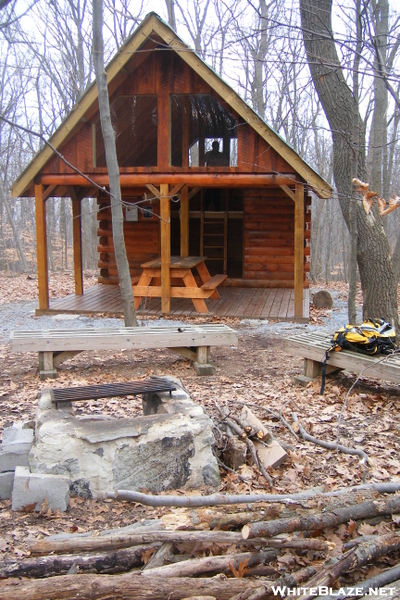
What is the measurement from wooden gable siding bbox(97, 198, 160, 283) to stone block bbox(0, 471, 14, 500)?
11.8 m

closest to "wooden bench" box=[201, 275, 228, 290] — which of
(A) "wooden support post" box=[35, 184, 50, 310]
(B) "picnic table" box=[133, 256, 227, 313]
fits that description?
(B) "picnic table" box=[133, 256, 227, 313]

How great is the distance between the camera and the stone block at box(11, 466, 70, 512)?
3.72 m

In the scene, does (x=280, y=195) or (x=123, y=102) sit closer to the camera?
(x=123, y=102)

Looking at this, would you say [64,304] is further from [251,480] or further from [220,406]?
[251,480]

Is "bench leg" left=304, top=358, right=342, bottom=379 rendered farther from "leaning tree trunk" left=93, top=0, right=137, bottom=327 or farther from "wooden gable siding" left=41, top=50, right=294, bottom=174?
"wooden gable siding" left=41, top=50, right=294, bottom=174

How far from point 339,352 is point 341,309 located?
715 cm

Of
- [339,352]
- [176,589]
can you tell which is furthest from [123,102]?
[176,589]

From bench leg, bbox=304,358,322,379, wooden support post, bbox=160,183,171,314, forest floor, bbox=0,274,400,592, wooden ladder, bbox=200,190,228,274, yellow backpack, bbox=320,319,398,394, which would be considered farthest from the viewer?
wooden ladder, bbox=200,190,228,274

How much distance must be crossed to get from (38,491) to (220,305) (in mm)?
9062

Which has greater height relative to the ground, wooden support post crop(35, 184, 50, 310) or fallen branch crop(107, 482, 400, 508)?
wooden support post crop(35, 184, 50, 310)

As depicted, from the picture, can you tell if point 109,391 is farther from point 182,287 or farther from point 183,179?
point 183,179

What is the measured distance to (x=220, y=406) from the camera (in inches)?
227

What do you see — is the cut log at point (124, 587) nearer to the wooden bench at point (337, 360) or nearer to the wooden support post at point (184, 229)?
the wooden bench at point (337, 360)

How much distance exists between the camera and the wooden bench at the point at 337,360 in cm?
599
